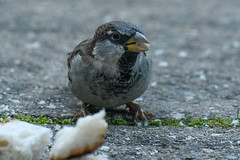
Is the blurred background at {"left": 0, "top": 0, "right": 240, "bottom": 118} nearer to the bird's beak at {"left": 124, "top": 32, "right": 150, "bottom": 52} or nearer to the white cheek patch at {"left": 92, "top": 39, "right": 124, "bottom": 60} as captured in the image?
the white cheek patch at {"left": 92, "top": 39, "right": 124, "bottom": 60}

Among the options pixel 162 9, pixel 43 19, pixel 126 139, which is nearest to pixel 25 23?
pixel 43 19

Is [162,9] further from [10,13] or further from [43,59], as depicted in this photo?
[43,59]

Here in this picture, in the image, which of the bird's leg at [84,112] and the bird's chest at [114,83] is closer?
the bird's chest at [114,83]

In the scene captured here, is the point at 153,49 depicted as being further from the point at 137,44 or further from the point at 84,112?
the point at 137,44

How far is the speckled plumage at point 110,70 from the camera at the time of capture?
3.39 metres

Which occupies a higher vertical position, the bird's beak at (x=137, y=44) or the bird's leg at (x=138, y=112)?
the bird's beak at (x=137, y=44)

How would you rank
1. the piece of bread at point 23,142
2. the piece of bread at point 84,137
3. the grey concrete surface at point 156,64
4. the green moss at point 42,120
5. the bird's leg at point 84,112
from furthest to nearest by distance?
the bird's leg at point 84,112
the green moss at point 42,120
the grey concrete surface at point 156,64
the piece of bread at point 23,142
the piece of bread at point 84,137

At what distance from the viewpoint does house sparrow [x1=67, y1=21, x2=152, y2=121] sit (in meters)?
3.38

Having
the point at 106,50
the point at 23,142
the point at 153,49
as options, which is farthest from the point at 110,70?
the point at 153,49

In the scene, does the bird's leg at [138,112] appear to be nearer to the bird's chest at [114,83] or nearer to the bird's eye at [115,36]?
the bird's chest at [114,83]

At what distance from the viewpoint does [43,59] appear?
19.3ft

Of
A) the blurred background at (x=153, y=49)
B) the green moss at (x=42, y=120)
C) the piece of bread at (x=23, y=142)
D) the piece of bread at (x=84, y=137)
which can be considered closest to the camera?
the piece of bread at (x=84, y=137)

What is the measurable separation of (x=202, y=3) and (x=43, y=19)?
350cm

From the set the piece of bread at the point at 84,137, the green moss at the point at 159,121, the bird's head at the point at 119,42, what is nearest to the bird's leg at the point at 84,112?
the green moss at the point at 159,121
